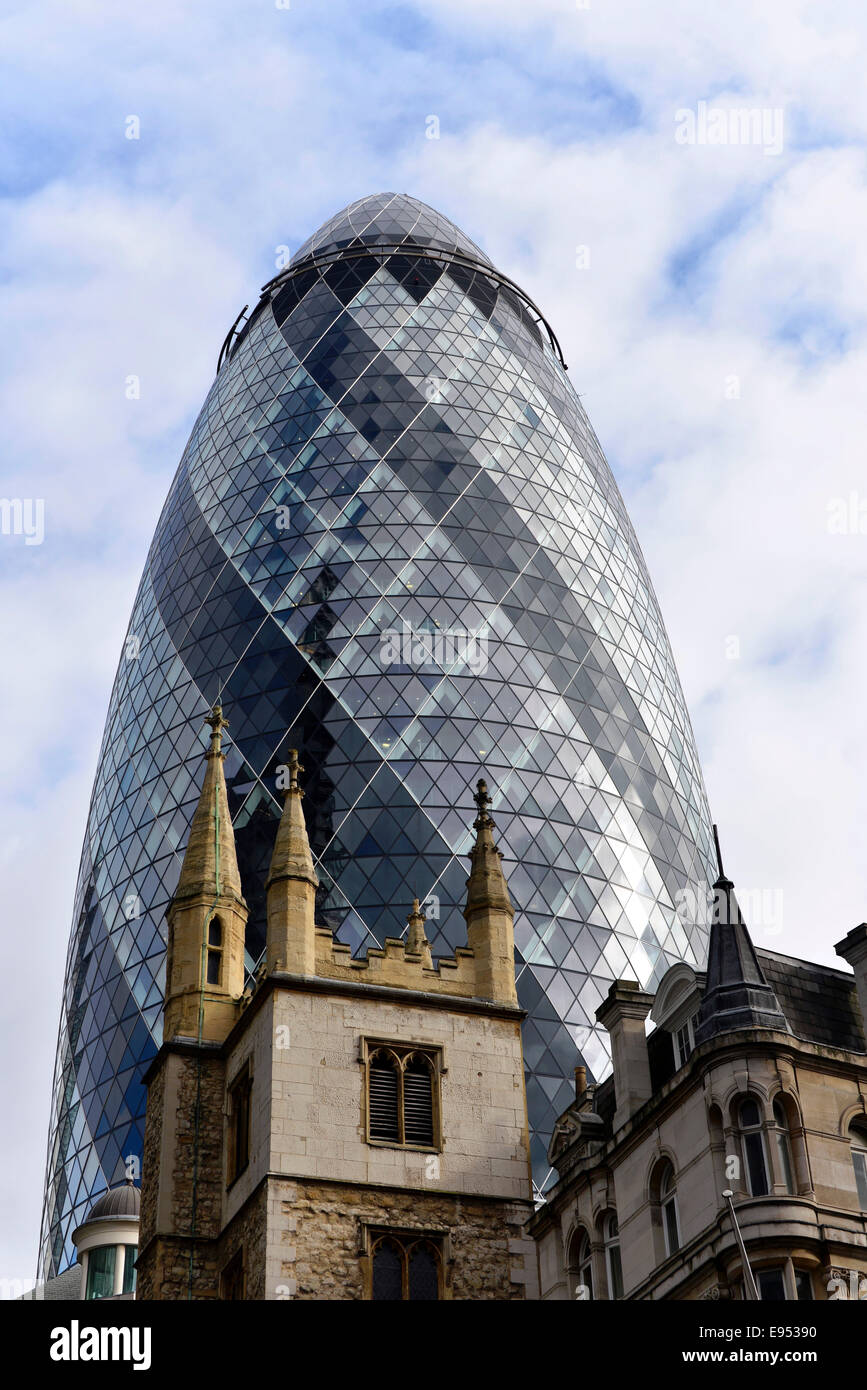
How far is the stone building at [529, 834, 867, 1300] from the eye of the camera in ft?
73.2

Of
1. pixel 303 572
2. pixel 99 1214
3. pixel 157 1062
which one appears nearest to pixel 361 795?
pixel 303 572

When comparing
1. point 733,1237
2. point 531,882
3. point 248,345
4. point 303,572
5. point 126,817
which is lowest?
point 733,1237

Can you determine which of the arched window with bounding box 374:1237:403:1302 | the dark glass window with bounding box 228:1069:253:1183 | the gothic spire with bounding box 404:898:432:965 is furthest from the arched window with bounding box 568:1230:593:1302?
the gothic spire with bounding box 404:898:432:965

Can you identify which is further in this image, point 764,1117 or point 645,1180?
point 645,1180

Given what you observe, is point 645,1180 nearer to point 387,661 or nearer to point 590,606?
point 387,661

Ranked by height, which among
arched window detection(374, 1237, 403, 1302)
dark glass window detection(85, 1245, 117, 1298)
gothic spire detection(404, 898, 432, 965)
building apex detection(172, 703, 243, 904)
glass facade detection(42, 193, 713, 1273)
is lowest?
arched window detection(374, 1237, 403, 1302)

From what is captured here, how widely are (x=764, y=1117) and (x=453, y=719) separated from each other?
30.0 meters

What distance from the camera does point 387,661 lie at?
5338 cm

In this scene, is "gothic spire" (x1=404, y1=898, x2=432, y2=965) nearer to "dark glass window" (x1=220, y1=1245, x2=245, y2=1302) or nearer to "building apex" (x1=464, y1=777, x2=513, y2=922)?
"building apex" (x1=464, y1=777, x2=513, y2=922)

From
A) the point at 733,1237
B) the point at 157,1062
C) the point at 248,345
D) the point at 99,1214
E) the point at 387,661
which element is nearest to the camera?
the point at 733,1237

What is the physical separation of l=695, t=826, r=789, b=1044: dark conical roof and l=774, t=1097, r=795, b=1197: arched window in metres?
0.98

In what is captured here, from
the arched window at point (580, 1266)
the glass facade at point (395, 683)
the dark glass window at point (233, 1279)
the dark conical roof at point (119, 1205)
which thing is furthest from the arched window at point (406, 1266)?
the dark conical roof at point (119, 1205)

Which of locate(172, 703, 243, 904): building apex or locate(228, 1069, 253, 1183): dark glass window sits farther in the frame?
locate(172, 703, 243, 904): building apex

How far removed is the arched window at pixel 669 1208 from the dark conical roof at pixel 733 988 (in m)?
1.76
